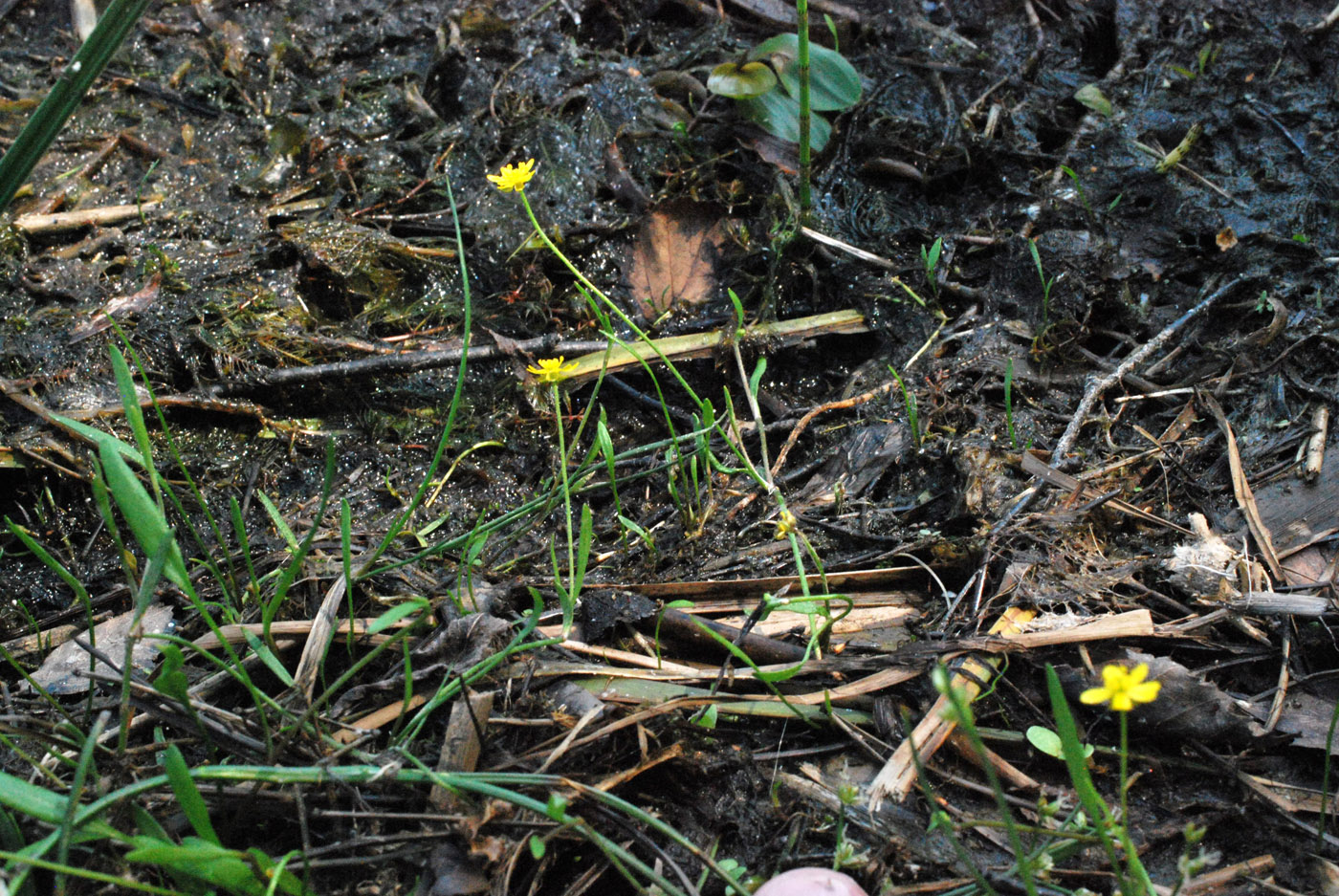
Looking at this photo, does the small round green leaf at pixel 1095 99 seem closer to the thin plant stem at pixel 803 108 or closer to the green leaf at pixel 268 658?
the thin plant stem at pixel 803 108

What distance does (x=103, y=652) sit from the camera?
1.61 m

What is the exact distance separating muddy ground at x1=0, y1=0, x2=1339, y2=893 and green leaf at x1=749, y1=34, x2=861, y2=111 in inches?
8.4

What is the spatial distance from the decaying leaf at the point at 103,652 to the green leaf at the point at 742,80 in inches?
73.3

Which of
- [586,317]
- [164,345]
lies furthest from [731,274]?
[164,345]

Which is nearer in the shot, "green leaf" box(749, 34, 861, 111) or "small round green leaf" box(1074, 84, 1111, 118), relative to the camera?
"green leaf" box(749, 34, 861, 111)

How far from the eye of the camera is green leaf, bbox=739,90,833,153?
8.01 feet

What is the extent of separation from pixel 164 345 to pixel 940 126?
7.41 ft

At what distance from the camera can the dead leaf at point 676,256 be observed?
2.45 m

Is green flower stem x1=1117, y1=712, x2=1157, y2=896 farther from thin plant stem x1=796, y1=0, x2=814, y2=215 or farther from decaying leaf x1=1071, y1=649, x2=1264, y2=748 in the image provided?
thin plant stem x1=796, y1=0, x2=814, y2=215

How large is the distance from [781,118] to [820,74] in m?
0.15

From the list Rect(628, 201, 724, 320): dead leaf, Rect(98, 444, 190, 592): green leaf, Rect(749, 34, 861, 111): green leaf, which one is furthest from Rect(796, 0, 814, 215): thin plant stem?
Rect(98, 444, 190, 592): green leaf

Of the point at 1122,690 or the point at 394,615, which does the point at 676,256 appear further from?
the point at 1122,690

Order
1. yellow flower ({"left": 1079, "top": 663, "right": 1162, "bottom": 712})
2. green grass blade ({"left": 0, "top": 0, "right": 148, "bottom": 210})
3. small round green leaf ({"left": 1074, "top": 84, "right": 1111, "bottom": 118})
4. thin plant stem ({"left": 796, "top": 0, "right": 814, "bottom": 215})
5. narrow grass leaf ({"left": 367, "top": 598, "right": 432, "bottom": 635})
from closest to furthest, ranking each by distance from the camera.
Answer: yellow flower ({"left": 1079, "top": 663, "right": 1162, "bottom": 712})
green grass blade ({"left": 0, "top": 0, "right": 148, "bottom": 210})
narrow grass leaf ({"left": 367, "top": 598, "right": 432, "bottom": 635})
thin plant stem ({"left": 796, "top": 0, "right": 814, "bottom": 215})
small round green leaf ({"left": 1074, "top": 84, "right": 1111, "bottom": 118})

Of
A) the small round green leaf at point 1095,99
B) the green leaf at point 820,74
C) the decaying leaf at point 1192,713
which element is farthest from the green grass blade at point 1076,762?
the small round green leaf at point 1095,99
